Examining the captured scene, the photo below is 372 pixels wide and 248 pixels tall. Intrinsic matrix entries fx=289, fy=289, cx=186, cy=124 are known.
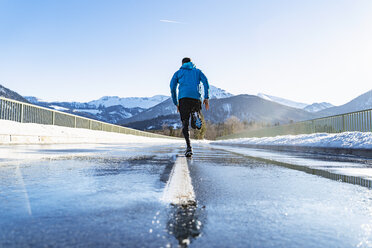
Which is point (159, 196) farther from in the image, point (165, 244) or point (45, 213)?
point (165, 244)

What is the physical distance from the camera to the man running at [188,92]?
7281 millimetres

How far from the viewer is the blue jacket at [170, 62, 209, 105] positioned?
7.30m

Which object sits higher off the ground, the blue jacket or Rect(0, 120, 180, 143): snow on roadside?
the blue jacket

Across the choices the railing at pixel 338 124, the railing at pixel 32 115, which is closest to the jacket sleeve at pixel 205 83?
the railing at pixel 32 115

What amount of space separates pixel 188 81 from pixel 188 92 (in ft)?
1.01

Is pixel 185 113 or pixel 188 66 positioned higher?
pixel 188 66

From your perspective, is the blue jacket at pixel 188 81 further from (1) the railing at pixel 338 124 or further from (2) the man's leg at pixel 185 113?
(1) the railing at pixel 338 124

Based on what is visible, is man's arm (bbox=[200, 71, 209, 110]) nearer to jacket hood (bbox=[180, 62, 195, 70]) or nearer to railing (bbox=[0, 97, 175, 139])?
jacket hood (bbox=[180, 62, 195, 70])

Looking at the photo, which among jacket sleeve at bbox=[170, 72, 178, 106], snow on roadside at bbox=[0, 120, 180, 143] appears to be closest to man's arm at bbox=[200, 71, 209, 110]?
jacket sleeve at bbox=[170, 72, 178, 106]

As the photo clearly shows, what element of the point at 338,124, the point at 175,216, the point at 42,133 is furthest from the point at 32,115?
the point at 338,124

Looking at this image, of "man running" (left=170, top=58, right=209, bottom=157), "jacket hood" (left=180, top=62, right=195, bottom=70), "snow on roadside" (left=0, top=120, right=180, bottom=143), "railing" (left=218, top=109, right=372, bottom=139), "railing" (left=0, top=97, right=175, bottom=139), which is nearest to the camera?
"man running" (left=170, top=58, right=209, bottom=157)

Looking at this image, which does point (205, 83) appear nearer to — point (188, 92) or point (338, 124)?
point (188, 92)

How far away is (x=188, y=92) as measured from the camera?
727cm

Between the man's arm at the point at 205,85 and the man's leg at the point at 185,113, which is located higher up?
the man's arm at the point at 205,85
